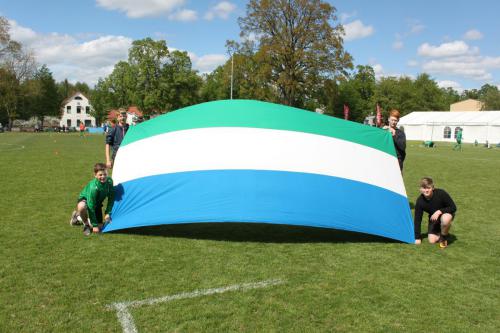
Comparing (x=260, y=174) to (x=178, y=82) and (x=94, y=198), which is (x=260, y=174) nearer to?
(x=94, y=198)

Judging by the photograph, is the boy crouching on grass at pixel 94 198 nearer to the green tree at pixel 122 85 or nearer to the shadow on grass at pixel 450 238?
the shadow on grass at pixel 450 238

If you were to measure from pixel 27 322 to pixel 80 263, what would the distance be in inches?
54.4

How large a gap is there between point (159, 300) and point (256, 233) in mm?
2629

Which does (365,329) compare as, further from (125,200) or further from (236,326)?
(125,200)

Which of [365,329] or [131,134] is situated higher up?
[131,134]

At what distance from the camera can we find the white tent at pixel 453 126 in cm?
4156

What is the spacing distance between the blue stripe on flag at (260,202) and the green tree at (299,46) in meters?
35.8

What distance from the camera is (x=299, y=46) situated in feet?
136

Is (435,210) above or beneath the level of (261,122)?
beneath

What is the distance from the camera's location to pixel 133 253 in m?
5.18

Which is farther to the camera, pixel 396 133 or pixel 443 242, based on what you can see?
pixel 396 133

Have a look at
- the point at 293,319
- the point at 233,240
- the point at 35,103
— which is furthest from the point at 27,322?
the point at 35,103

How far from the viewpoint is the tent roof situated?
138 feet

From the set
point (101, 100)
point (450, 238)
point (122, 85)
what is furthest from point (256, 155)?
point (101, 100)
